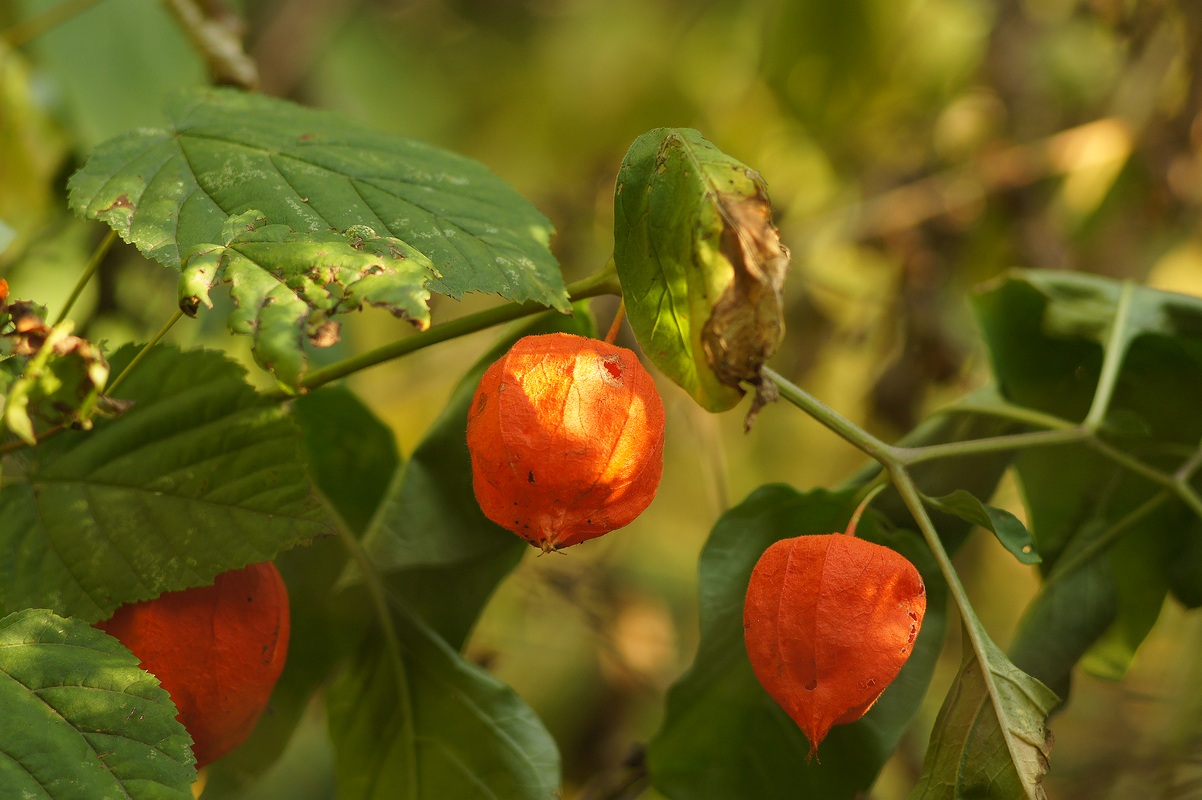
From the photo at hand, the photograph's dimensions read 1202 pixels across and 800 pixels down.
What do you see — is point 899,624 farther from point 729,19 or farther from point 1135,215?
point 729,19

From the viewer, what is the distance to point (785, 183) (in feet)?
5.96

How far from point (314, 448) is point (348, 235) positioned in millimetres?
284

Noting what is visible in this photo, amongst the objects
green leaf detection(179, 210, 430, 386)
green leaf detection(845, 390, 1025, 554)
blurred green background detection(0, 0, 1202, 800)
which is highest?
green leaf detection(179, 210, 430, 386)

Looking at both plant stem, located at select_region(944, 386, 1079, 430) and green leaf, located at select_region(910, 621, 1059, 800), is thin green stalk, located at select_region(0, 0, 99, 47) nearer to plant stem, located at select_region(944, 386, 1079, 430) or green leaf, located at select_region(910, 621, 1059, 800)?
plant stem, located at select_region(944, 386, 1079, 430)

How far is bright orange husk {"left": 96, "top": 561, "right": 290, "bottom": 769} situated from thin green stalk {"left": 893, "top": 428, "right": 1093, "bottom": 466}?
0.39m

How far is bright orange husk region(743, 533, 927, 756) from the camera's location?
55 cm

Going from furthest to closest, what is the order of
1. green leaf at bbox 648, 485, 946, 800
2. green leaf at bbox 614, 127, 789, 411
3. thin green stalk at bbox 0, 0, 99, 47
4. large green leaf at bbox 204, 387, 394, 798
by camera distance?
thin green stalk at bbox 0, 0, 99, 47
large green leaf at bbox 204, 387, 394, 798
green leaf at bbox 648, 485, 946, 800
green leaf at bbox 614, 127, 789, 411

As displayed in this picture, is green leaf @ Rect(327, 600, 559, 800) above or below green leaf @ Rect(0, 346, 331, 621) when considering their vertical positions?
below

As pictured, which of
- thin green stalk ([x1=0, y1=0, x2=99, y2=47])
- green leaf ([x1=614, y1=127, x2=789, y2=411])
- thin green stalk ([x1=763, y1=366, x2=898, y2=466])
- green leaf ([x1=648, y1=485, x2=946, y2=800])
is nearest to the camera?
green leaf ([x1=614, y1=127, x2=789, y2=411])

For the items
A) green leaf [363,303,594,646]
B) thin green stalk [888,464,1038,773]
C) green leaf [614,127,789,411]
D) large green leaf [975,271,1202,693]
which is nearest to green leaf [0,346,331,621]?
green leaf [363,303,594,646]

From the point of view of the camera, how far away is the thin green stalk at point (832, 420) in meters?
0.58

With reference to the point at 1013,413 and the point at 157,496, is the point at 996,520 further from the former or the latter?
the point at 157,496

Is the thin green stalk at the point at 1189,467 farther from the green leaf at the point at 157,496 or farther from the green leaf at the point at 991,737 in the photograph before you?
the green leaf at the point at 157,496

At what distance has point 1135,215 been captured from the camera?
1525 millimetres
